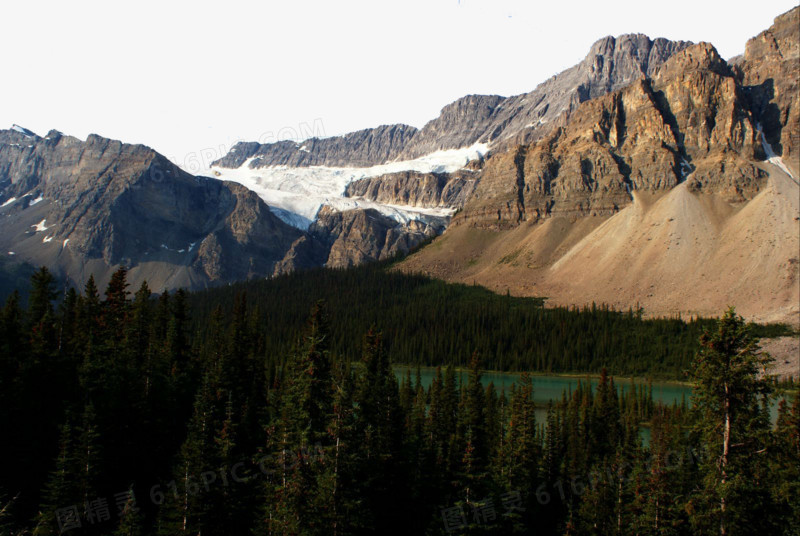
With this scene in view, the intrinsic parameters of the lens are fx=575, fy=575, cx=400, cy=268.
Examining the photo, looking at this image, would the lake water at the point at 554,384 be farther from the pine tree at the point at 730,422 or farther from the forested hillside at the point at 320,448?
the pine tree at the point at 730,422

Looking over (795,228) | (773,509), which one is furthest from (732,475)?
(795,228)

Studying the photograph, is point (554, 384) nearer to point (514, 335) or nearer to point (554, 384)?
point (554, 384)

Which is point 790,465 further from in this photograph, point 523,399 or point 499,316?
point 499,316

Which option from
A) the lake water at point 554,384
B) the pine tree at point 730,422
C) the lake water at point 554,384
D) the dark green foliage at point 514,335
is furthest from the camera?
the dark green foliage at point 514,335

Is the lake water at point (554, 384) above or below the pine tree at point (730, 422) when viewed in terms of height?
below

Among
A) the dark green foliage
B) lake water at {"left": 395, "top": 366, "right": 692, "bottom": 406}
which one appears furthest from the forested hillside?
the dark green foliage

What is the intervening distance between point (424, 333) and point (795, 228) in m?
119

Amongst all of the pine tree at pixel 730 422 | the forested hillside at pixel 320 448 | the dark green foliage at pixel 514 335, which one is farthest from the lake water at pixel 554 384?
the pine tree at pixel 730 422

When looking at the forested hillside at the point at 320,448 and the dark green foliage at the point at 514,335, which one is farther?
the dark green foliage at the point at 514,335

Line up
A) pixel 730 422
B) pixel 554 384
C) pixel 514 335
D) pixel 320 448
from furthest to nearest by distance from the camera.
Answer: pixel 514 335, pixel 554 384, pixel 320 448, pixel 730 422

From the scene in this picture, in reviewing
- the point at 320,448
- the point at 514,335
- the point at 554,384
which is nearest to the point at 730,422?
the point at 320,448

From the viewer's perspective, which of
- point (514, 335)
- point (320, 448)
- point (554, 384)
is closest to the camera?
point (320, 448)

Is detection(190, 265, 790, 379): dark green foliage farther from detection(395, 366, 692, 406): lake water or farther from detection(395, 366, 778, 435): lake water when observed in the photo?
detection(395, 366, 692, 406): lake water

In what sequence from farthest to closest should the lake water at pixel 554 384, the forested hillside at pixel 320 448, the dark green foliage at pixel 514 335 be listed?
the dark green foliage at pixel 514 335
the lake water at pixel 554 384
the forested hillside at pixel 320 448
